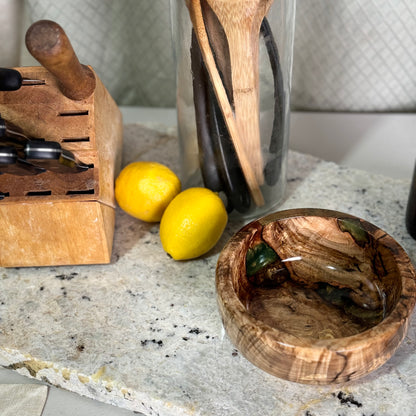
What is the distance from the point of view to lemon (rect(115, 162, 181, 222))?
0.56m

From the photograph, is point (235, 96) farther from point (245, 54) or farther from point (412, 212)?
point (412, 212)

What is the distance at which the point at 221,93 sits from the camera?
19.6 inches

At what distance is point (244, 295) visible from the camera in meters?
0.47

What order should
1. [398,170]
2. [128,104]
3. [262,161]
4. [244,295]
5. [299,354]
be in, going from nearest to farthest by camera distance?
[299,354] → [244,295] → [262,161] → [398,170] → [128,104]

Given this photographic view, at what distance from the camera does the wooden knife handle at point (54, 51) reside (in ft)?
1.32

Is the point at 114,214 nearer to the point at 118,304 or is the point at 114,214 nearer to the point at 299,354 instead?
the point at 118,304

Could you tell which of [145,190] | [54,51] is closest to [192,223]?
[145,190]

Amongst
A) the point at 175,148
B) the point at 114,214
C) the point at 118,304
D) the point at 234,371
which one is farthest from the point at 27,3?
the point at 234,371

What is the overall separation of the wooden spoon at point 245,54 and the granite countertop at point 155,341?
4.6 inches

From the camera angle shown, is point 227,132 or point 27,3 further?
point 27,3

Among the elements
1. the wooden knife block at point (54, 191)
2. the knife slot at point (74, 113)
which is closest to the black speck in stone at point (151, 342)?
the wooden knife block at point (54, 191)

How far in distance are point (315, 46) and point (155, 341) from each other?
56cm

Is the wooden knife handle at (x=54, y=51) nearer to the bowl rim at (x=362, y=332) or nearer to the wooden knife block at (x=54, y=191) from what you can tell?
the wooden knife block at (x=54, y=191)

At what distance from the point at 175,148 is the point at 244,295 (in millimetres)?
321
